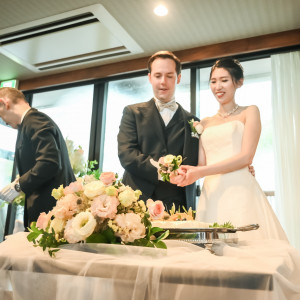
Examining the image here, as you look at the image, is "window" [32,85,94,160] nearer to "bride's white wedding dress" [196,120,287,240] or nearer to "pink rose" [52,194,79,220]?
"bride's white wedding dress" [196,120,287,240]

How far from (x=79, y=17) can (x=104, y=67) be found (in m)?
1.22

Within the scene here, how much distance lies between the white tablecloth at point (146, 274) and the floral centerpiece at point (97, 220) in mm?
47

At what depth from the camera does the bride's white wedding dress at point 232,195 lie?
2010mm

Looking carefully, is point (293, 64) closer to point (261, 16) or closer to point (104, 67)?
point (261, 16)

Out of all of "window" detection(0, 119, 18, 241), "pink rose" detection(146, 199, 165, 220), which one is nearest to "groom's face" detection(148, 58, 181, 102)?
"pink rose" detection(146, 199, 165, 220)

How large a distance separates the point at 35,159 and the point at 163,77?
3.34 feet

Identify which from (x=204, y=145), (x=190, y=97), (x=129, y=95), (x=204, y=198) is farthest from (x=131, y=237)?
(x=129, y=95)

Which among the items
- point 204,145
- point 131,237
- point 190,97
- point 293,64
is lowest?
point 131,237

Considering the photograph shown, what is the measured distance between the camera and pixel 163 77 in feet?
7.54

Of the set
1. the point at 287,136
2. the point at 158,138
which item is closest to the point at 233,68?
the point at 158,138

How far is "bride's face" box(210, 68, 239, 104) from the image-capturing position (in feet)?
7.49

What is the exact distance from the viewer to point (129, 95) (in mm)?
5070

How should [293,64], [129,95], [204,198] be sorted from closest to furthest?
1. [204,198]
2. [293,64]
3. [129,95]

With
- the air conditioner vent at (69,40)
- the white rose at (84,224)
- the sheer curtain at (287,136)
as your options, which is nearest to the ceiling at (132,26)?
the air conditioner vent at (69,40)
